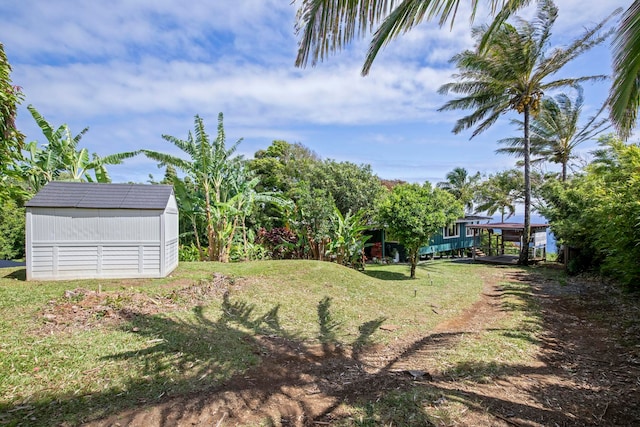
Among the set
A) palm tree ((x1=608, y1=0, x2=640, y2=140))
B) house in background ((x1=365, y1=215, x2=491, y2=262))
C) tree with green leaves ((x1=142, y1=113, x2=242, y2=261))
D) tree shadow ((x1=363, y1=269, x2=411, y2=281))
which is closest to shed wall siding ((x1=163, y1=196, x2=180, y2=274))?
tree with green leaves ((x1=142, y1=113, x2=242, y2=261))

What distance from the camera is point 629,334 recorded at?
572 centimetres

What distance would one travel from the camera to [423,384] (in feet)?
12.6

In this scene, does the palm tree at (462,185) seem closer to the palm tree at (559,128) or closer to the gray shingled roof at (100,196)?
the palm tree at (559,128)

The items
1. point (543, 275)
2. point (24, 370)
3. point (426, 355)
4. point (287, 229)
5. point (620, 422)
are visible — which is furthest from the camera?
point (287, 229)

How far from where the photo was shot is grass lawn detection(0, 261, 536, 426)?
3.72 meters

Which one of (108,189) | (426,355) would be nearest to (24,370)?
(426,355)

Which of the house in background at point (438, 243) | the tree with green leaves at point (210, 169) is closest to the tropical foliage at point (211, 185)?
the tree with green leaves at point (210, 169)

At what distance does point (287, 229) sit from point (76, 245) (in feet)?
26.6

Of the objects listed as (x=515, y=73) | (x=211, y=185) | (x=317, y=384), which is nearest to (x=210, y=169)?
(x=211, y=185)

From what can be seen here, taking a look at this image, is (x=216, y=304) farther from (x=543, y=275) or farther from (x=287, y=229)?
(x=543, y=275)

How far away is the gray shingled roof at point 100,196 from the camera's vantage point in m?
8.12

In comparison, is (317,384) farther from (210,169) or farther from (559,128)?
(559,128)

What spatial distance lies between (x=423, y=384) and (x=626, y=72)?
11.9 feet

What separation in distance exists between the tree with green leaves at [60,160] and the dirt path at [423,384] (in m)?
11.9
